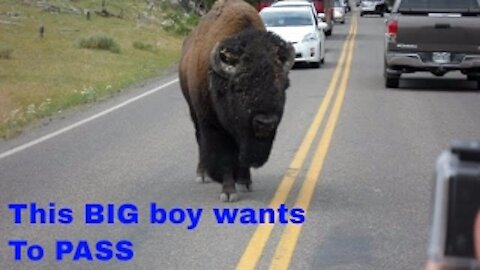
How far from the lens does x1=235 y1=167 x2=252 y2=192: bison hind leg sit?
8.59 metres

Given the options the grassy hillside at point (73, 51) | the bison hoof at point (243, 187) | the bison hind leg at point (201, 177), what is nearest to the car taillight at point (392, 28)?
the grassy hillside at point (73, 51)

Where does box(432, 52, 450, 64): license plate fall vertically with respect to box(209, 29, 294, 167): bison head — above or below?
below

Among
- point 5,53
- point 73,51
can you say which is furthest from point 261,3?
point 5,53

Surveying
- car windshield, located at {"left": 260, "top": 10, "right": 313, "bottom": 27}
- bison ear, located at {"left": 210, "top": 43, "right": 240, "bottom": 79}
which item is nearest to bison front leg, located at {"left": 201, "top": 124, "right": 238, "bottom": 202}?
bison ear, located at {"left": 210, "top": 43, "right": 240, "bottom": 79}

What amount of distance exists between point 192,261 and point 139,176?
12.2 ft

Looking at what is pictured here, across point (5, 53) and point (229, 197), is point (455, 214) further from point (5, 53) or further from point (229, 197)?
point (5, 53)

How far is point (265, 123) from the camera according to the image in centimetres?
729

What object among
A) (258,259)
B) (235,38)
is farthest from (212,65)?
(258,259)

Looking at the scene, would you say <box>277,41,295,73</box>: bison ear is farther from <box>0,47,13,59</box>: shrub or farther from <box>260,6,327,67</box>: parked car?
<box>0,47,13,59</box>: shrub

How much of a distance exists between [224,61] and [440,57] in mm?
11156

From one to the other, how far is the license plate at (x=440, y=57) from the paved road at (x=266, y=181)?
2.58ft

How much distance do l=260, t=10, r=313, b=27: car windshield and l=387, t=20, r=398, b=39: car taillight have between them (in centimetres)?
683

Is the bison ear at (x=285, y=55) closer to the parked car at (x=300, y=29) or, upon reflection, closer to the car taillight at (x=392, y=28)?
the car taillight at (x=392, y=28)

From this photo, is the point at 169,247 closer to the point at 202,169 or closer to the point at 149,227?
the point at 149,227
